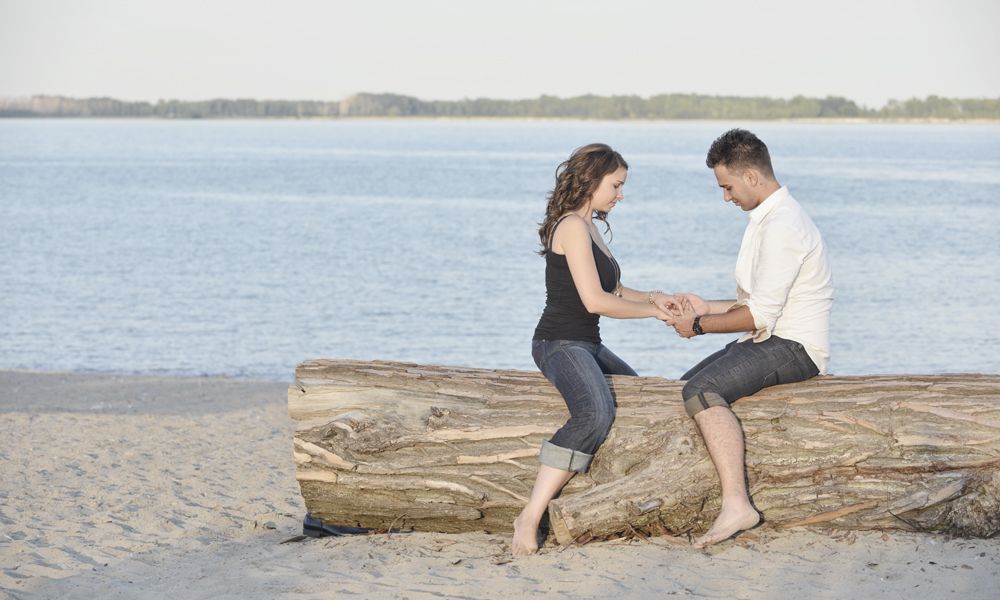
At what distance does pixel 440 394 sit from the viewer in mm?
5980

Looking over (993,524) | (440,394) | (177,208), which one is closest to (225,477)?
(440,394)

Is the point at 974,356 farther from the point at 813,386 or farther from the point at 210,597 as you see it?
the point at 210,597

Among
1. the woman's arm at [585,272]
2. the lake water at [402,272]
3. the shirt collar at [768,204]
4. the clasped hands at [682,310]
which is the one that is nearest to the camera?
the shirt collar at [768,204]

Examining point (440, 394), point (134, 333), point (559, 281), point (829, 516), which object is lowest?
point (134, 333)

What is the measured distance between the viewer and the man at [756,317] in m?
5.41

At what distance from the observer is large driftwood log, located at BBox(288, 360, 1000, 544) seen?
17.9 feet

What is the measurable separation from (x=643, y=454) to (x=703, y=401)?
438 mm

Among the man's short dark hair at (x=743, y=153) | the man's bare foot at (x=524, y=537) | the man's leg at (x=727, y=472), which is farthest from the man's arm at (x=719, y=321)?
the man's bare foot at (x=524, y=537)

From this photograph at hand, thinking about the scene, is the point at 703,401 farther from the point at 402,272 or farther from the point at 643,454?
the point at 402,272

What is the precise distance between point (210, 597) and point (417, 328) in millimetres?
14901

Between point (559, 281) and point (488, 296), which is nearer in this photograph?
point (559, 281)

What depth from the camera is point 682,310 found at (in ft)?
20.0

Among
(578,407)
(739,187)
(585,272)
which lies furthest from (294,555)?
(739,187)

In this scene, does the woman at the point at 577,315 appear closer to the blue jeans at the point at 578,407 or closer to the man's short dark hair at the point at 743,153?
the blue jeans at the point at 578,407
